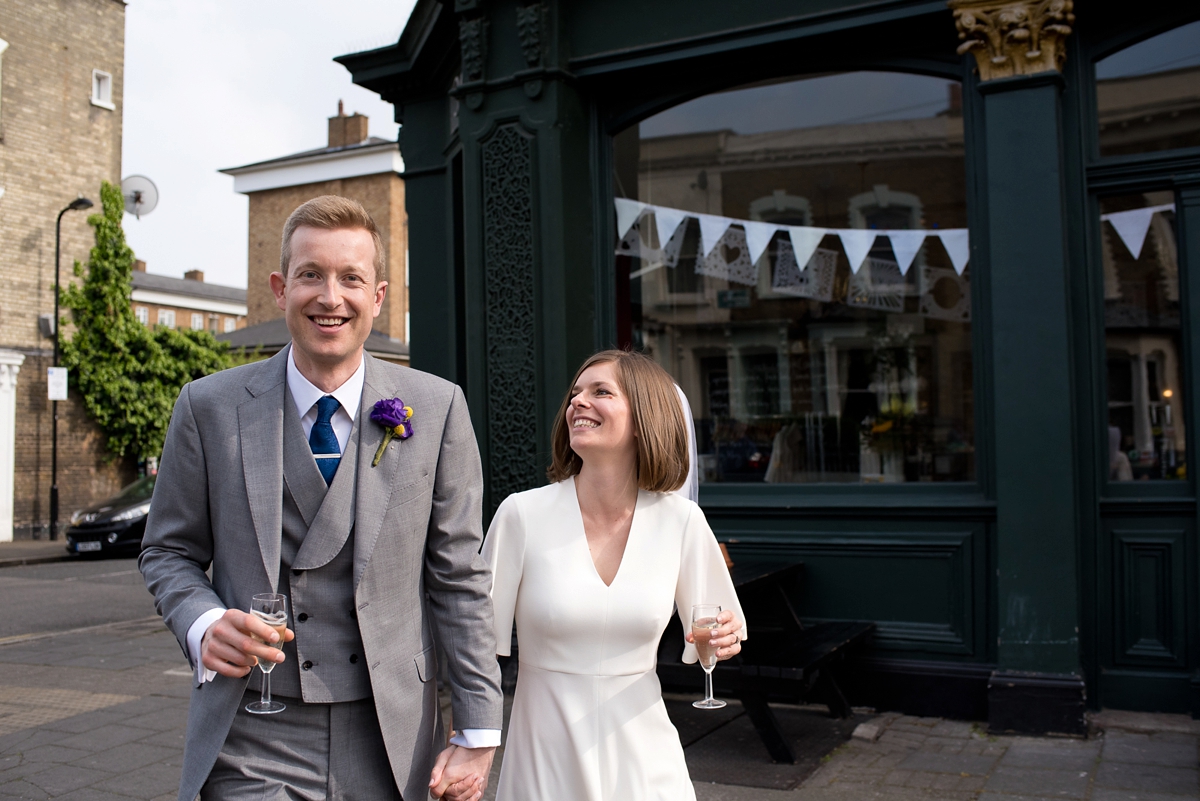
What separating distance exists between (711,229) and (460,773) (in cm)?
572

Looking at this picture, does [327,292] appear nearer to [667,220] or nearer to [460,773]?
[460,773]

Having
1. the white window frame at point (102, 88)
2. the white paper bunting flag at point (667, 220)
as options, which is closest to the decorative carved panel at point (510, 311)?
the white paper bunting flag at point (667, 220)

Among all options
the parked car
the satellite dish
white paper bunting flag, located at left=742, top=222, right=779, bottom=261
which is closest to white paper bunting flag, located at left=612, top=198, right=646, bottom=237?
white paper bunting flag, located at left=742, top=222, right=779, bottom=261

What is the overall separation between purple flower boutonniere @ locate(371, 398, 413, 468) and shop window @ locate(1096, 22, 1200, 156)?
18.1ft

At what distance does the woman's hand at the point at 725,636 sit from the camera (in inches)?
115

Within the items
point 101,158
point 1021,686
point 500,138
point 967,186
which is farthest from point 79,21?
point 1021,686

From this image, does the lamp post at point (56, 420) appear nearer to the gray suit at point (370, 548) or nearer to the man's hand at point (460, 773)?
the gray suit at point (370, 548)

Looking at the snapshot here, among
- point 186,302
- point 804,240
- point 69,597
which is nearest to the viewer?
point 804,240

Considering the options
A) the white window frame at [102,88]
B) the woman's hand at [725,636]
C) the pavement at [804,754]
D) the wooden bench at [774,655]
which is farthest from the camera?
the white window frame at [102,88]

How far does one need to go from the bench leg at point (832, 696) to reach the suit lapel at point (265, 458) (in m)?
4.46

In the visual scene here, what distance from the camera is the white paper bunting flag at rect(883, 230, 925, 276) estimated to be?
6.94 meters

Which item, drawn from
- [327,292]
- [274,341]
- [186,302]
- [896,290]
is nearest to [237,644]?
[327,292]

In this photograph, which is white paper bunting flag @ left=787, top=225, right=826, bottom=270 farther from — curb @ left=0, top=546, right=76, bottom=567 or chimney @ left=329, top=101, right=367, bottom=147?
chimney @ left=329, top=101, right=367, bottom=147

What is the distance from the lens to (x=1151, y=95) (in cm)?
623
